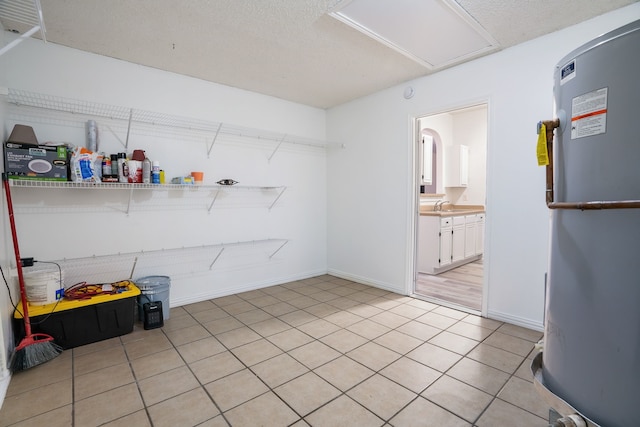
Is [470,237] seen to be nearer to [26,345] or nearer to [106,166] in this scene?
[106,166]

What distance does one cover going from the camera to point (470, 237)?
16.2 feet

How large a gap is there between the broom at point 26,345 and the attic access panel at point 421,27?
258 centimetres

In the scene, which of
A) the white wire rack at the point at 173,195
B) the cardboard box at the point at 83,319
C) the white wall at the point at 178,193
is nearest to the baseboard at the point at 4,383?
the white wall at the point at 178,193

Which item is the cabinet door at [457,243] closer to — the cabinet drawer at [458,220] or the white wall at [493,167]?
the cabinet drawer at [458,220]

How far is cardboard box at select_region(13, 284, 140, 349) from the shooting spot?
6.64 ft

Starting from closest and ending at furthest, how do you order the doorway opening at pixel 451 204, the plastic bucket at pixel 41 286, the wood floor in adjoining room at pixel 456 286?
1. the plastic bucket at pixel 41 286
2. the wood floor in adjoining room at pixel 456 286
3. the doorway opening at pixel 451 204

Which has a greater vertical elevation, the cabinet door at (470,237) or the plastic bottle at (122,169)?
the plastic bottle at (122,169)

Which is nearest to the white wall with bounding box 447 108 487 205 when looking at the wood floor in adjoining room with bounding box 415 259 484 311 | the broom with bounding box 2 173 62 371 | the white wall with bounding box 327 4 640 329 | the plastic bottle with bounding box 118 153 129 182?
the wood floor in adjoining room with bounding box 415 259 484 311

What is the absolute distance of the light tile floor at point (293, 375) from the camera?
4.95 ft

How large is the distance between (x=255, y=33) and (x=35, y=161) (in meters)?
1.85

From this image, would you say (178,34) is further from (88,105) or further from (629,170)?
(629,170)

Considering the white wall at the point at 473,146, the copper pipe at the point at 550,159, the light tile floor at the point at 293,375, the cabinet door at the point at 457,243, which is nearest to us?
the copper pipe at the point at 550,159

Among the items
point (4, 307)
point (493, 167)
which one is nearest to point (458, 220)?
point (493, 167)

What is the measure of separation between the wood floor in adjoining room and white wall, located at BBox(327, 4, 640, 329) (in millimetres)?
412
